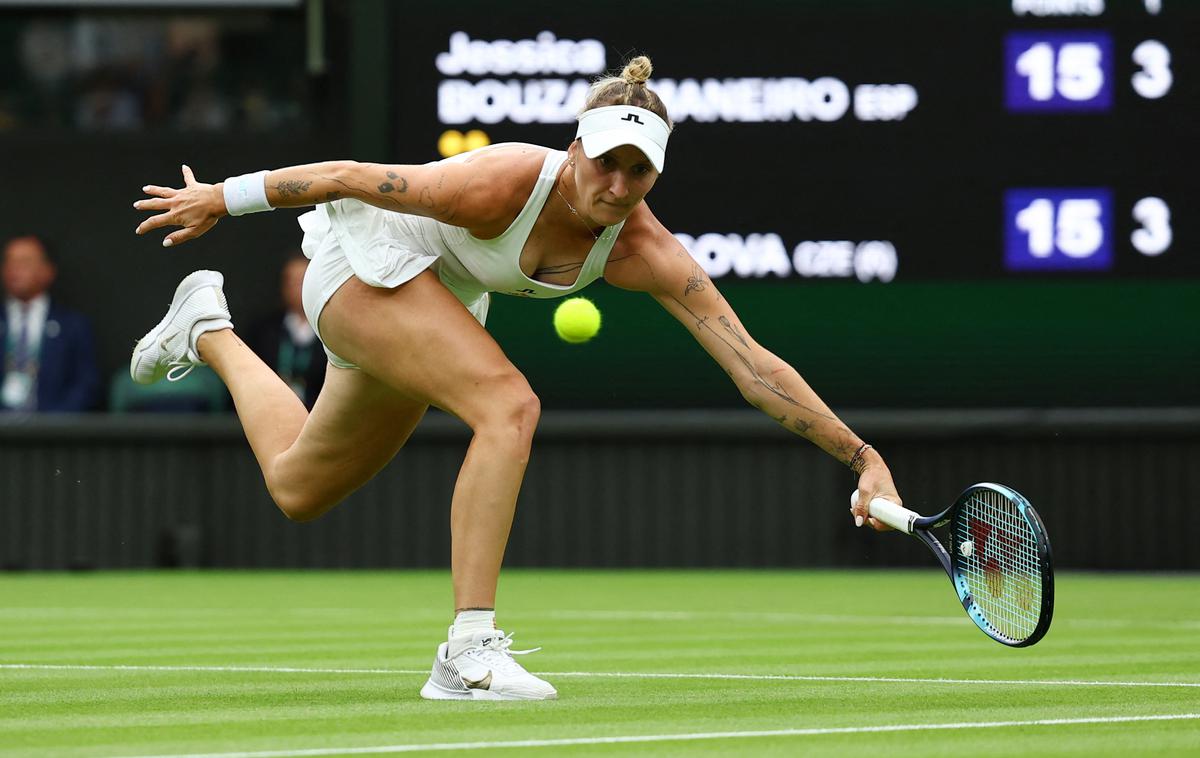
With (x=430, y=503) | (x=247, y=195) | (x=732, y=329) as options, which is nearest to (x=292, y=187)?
(x=247, y=195)

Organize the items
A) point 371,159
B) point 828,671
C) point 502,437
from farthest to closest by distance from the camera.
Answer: point 371,159, point 828,671, point 502,437

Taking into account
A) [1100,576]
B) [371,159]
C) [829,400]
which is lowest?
[1100,576]

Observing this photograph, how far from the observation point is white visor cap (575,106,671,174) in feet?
17.4

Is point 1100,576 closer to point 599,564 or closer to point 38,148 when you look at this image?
point 599,564

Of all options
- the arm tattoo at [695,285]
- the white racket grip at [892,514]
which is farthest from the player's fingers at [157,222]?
the white racket grip at [892,514]

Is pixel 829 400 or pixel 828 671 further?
pixel 829 400

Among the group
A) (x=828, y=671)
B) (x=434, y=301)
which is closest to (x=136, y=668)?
(x=434, y=301)

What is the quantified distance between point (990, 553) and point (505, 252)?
1.50 metres

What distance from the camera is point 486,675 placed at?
17.0 ft

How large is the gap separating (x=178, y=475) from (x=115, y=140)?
6.90 feet

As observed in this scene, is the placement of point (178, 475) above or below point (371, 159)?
below

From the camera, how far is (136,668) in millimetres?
6355

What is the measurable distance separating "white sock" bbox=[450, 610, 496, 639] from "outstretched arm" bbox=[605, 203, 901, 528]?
102 cm

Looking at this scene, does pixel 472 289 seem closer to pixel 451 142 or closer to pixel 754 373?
pixel 754 373
